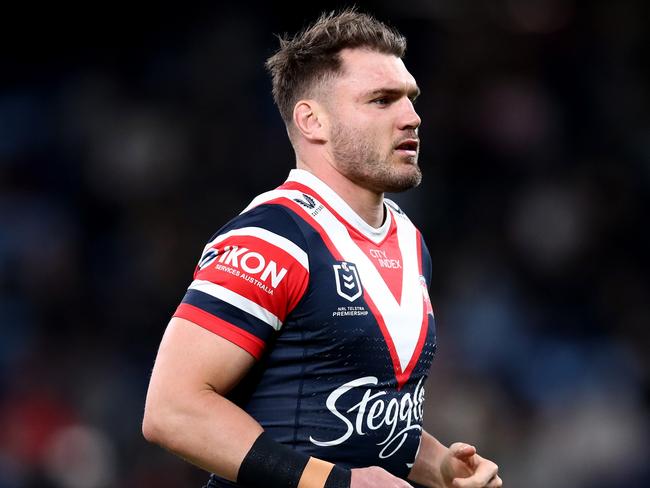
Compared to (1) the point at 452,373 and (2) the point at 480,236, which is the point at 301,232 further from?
(2) the point at 480,236

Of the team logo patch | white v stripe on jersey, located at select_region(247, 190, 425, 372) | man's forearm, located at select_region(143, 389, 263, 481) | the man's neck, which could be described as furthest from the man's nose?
man's forearm, located at select_region(143, 389, 263, 481)

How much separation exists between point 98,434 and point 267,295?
5344 mm

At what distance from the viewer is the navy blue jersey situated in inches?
130

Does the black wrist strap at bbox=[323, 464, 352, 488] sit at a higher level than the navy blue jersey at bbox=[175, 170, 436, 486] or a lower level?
lower

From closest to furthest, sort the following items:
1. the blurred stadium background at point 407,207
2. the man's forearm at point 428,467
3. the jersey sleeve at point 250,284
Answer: the jersey sleeve at point 250,284 → the man's forearm at point 428,467 → the blurred stadium background at point 407,207

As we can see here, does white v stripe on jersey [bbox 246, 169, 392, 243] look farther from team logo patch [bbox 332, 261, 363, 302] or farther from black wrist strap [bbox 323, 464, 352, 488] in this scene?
black wrist strap [bbox 323, 464, 352, 488]

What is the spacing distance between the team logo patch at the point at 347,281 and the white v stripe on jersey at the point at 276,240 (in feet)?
0.37

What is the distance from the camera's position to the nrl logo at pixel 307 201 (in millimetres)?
3596

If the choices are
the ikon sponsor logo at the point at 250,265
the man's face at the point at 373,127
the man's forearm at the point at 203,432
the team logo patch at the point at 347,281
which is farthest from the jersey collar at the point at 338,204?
the man's forearm at the point at 203,432

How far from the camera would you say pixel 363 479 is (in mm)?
3154

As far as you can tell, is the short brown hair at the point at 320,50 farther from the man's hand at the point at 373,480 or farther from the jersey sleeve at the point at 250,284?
the man's hand at the point at 373,480

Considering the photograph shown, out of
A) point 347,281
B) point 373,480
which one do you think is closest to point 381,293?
point 347,281

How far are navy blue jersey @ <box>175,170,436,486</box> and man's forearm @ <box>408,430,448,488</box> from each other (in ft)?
0.87

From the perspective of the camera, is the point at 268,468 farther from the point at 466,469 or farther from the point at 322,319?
the point at 466,469
